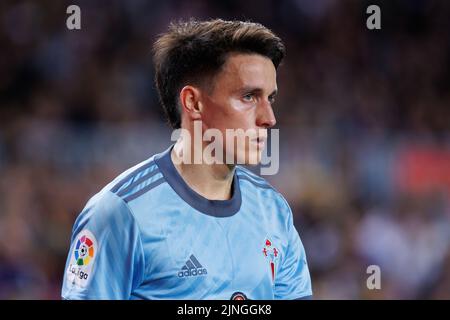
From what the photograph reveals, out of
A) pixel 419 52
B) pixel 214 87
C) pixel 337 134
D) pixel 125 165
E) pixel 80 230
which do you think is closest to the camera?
pixel 80 230

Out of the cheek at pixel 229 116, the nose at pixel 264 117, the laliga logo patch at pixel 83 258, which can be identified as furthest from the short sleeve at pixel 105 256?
the nose at pixel 264 117

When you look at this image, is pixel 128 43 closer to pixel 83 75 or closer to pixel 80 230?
pixel 83 75

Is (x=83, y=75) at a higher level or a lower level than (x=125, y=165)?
higher

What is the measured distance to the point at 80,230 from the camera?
3053 mm

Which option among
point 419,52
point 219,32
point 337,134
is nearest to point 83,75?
point 337,134

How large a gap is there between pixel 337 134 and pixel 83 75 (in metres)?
2.56

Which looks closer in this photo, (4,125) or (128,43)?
(4,125)

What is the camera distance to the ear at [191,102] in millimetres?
3359

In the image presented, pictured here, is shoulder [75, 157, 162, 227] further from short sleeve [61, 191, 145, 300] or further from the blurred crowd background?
the blurred crowd background

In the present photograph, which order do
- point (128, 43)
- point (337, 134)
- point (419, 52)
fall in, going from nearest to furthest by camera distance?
point (337, 134) → point (128, 43) → point (419, 52)

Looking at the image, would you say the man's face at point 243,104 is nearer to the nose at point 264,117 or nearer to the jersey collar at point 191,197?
the nose at point 264,117

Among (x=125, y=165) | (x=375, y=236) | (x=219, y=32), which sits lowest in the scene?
(x=375, y=236)

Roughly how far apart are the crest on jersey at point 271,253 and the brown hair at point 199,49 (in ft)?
2.06

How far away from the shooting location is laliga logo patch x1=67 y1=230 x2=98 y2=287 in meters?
2.99
